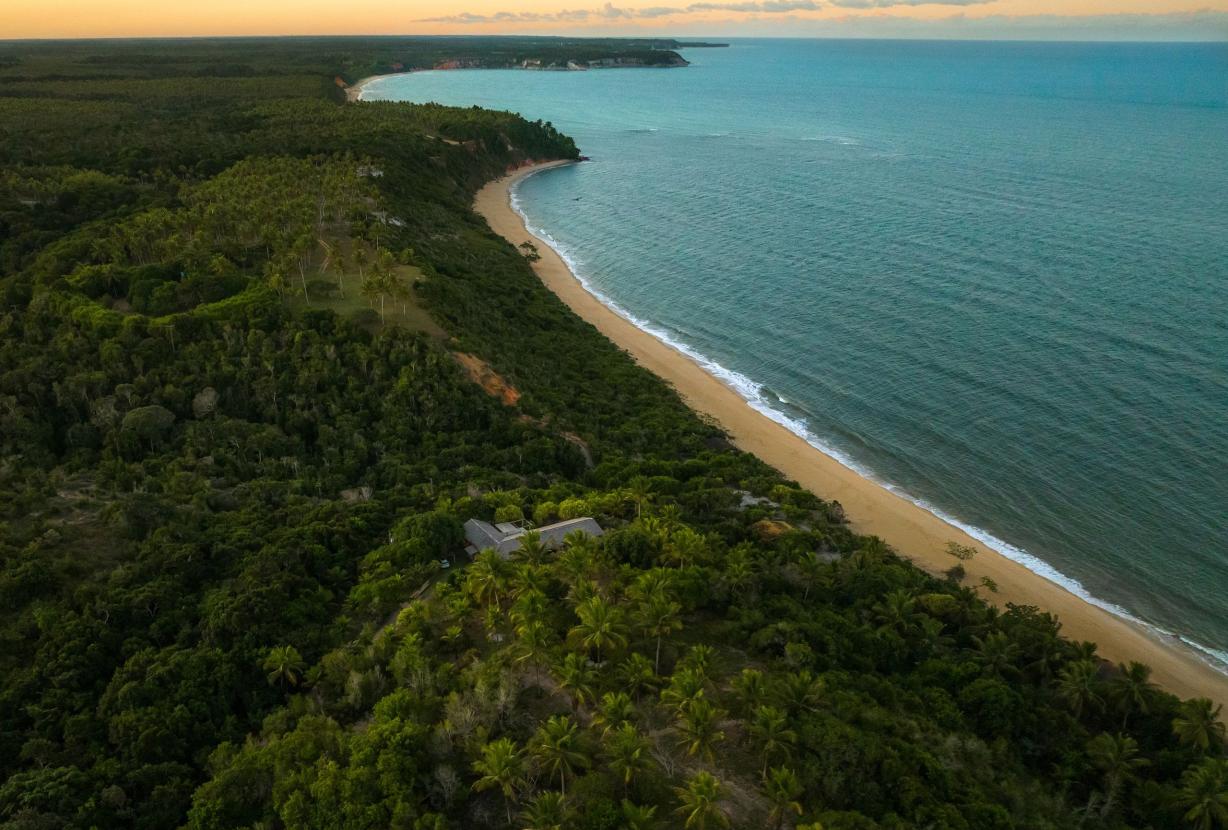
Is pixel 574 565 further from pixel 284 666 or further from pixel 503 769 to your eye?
pixel 284 666

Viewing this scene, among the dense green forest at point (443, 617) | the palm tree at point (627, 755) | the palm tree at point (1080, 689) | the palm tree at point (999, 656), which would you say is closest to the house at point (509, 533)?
the dense green forest at point (443, 617)

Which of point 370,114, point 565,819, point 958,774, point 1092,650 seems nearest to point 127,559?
point 565,819

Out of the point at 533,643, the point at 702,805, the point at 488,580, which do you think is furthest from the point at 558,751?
the point at 488,580

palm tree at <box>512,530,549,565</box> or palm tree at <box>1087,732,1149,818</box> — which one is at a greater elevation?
palm tree at <box>512,530,549,565</box>

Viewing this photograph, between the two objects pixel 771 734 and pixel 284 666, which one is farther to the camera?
pixel 284 666

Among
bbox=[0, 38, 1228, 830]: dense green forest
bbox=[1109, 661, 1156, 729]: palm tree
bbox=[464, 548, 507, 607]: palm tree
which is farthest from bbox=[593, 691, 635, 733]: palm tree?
bbox=[1109, 661, 1156, 729]: palm tree

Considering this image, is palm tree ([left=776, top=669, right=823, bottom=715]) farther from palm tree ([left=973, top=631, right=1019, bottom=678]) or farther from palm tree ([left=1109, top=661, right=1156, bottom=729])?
palm tree ([left=1109, top=661, right=1156, bottom=729])
